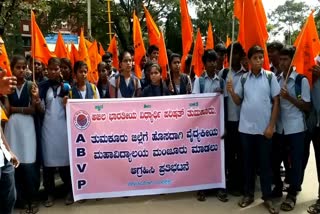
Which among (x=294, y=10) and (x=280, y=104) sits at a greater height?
(x=294, y=10)

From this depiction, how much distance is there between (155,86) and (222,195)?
1.58 metres

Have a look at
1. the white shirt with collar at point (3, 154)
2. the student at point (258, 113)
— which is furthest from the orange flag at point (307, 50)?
the white shirt with collar at point (3, 154)

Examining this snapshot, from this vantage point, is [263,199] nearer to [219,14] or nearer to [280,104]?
[280,104]

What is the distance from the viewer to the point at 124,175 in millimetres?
4762

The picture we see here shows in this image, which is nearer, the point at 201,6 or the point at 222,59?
the point at 222,59

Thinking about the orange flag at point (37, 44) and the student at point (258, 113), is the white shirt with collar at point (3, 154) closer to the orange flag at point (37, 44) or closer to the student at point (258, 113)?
the orange flag at point (37, 44)

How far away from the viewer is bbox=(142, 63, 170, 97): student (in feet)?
16.3

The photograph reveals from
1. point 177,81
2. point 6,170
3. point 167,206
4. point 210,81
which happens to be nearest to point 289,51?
point 210,81

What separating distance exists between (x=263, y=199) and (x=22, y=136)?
283cm

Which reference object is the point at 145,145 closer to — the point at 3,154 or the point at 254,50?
the point at 254,50

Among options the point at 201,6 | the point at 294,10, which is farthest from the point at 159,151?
the point at 294,10

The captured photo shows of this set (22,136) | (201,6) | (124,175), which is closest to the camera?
(22,136)

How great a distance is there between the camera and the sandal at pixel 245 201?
4551 mm

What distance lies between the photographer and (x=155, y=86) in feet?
16.5
